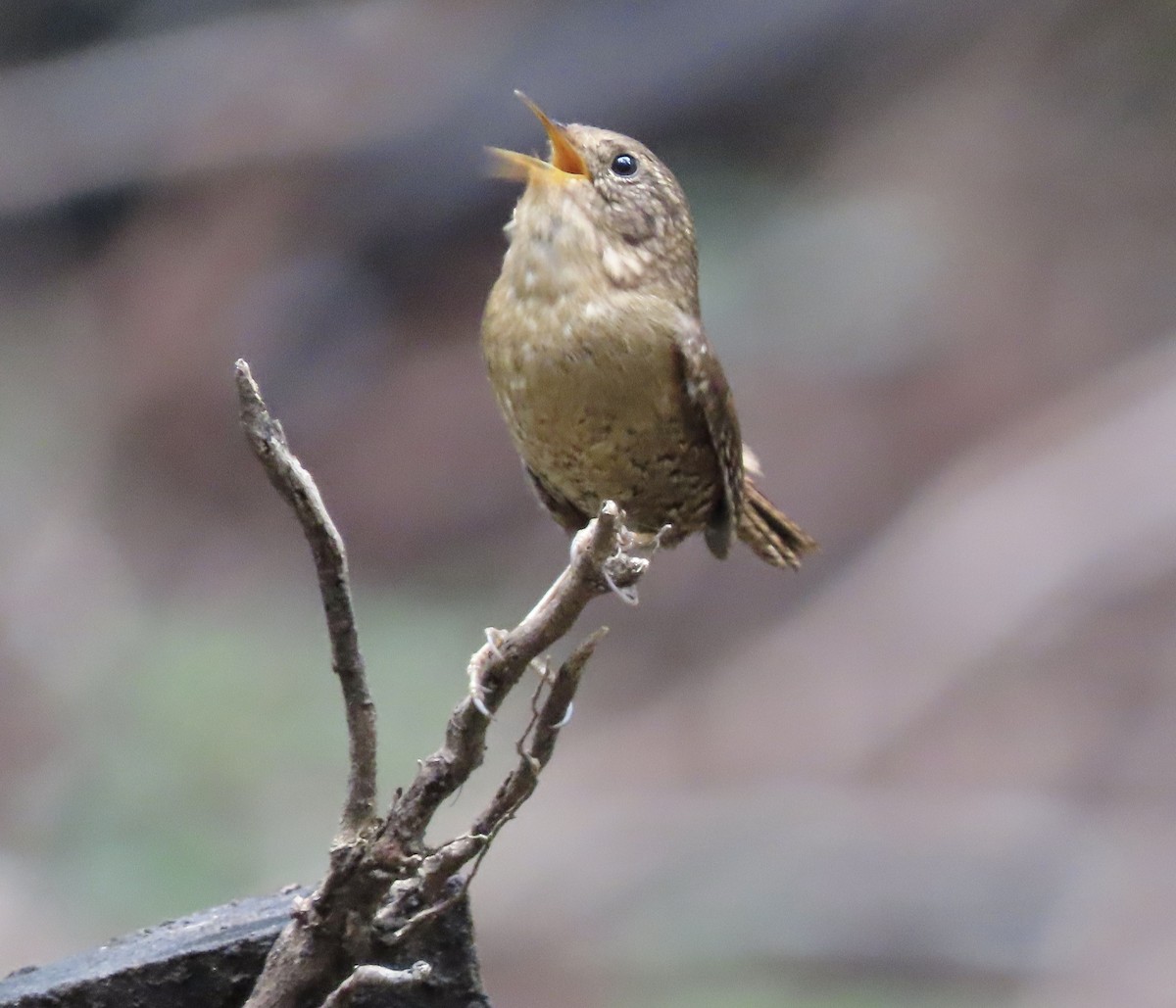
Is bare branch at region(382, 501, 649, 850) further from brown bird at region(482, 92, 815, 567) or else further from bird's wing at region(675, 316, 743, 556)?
bird's wing at region(675, 316, 743, 556)

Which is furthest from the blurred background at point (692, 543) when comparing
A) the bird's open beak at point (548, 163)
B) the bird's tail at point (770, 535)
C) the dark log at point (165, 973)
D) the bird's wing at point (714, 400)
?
the dark log at point (165, 973)

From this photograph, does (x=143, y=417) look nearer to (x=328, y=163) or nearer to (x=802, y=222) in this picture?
(x=328, y=163)

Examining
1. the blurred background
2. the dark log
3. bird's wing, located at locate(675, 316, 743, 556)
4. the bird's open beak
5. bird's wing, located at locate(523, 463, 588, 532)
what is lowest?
the dark log

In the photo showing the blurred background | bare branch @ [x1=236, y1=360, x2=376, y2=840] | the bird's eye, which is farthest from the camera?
the blurred background

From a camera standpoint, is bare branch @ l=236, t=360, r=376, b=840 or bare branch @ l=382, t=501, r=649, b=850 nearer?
bare branch @ l=236, t=360, r=376, b=840

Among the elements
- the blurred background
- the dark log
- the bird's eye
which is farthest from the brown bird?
→ the blurred background

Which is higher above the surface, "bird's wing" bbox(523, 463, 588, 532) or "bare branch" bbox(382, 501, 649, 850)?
"bird's wing" bbox(523, 463, 588, 532)

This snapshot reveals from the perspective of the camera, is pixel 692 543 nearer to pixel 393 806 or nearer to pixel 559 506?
pixel 559 506
